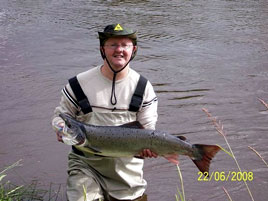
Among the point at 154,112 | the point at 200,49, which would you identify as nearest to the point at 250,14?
the point at 200,49

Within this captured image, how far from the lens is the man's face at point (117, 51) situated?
4.45 m

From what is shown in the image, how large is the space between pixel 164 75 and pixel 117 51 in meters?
5.50

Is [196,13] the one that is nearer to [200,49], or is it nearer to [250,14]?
[250,14]

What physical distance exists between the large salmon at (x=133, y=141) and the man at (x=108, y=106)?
1.14 feet

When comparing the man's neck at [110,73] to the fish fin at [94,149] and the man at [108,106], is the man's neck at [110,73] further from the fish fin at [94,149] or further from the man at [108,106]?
the fish fin at [94,149]

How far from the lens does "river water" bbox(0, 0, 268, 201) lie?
603 centimetres

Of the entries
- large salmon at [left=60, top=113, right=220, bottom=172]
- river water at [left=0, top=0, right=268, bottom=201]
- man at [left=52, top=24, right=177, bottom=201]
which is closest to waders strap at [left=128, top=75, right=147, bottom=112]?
man at [left=52, top=24, right=177, bottom=201]

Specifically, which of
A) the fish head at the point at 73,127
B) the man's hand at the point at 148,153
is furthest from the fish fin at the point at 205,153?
the fish head at the point at 73,127

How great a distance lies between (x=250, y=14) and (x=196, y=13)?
2039mm

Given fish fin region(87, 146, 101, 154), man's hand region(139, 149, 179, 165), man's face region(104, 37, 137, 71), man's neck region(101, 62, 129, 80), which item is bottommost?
man's hand region(139, 149, 179, 165)

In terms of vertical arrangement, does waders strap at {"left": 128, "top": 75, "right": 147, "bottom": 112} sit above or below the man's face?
below
